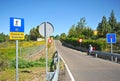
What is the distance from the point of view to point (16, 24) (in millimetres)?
9062

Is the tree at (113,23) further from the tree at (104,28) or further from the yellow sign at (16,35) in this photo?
the yellow sign at (16,35)

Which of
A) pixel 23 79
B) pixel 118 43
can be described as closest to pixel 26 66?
pixel 23 79

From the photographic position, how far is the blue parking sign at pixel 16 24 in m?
8.91

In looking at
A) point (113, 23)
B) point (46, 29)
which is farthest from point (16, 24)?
point (113, 23)

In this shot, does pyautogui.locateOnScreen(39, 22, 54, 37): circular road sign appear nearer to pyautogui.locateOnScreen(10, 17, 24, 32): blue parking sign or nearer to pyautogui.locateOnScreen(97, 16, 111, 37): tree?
pyautogui.locateOnScreen(10, 17, 24, 32): blue parking sign

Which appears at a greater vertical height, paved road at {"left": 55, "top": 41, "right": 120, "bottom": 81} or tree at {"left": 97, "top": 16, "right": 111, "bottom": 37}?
tree at {"left": 97, "top": 16, "right": 111, "bottom": 37}

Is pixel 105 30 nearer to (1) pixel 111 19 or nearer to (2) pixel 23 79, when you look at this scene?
(1) pixel 111 19

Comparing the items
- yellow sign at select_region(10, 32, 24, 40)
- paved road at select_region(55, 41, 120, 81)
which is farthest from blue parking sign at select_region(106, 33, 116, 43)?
yellow sign at select_region(10, 32, 24, 40)

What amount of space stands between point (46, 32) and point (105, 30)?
302 feet

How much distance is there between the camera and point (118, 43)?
5219 centimetres

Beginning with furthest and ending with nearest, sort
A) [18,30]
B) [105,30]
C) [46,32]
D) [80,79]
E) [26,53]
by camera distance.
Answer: [105,30]
[26,53]
[80,79]
[46,32]
[18,30]

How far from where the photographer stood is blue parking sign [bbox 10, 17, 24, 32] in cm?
891

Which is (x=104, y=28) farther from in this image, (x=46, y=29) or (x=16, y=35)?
(x=16, y=35)

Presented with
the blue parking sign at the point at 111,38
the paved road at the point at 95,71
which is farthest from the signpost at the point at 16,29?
the blue parking sign at the point at 111,38
